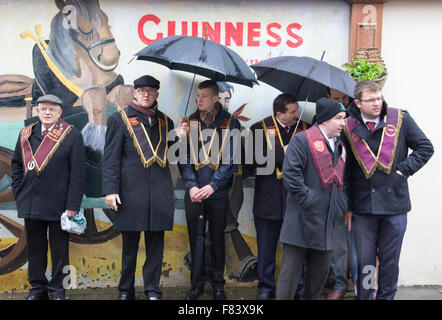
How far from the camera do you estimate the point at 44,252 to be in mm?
4805

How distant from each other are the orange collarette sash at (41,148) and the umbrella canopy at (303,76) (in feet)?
6.30

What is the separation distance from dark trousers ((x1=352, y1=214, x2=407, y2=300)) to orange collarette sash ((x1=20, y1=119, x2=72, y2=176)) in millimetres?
2820

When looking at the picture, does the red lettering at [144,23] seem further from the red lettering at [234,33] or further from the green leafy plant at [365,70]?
the green leafy plant at [365,70]

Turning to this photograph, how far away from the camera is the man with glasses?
14.2ft

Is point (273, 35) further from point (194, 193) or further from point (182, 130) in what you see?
point (194, 193)

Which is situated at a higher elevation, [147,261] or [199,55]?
[199,55]

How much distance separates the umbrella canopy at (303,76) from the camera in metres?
4.20

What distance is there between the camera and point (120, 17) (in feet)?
17.3

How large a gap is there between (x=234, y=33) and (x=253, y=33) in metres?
0.21

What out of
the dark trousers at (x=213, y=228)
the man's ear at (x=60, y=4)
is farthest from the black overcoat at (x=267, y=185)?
the man's ear at (x=60, y=4)

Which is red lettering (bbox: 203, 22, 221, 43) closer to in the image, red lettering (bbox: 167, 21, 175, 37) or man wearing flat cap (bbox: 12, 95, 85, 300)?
red lettering (bbox: 167, 21, 175, 37)

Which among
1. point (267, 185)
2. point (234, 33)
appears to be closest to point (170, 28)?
point (234, 33)

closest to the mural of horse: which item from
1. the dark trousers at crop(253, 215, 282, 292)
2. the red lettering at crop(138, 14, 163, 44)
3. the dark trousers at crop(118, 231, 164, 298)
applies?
the red lettering at crop(138, 14, 163, 44)

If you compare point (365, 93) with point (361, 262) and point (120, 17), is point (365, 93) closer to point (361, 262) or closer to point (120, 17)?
point (361, 262)
